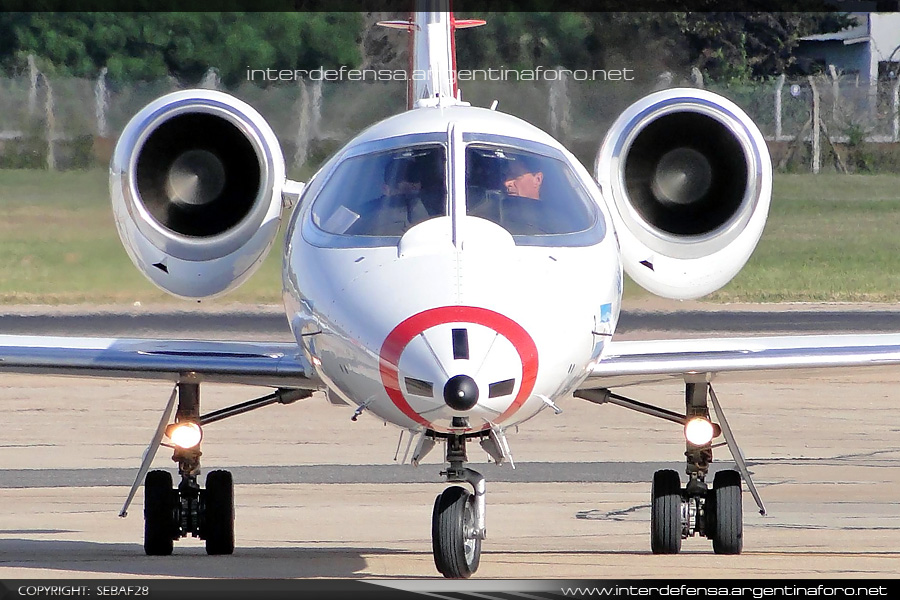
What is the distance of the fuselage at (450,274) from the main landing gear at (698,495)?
1816 millimetres

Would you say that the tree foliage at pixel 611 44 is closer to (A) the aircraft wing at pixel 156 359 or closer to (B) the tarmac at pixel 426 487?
(B) the tarmac at pixel 426 487

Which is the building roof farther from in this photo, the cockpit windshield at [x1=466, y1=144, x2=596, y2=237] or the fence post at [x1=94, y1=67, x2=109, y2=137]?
the cockpit windshield at [x1=466, y1=144, x2=596, y2=237]

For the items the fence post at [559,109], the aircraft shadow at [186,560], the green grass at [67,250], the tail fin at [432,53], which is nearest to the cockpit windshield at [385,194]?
the aircraft shadow at [186,560]

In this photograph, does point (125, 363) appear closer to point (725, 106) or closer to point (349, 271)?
point (349, 271)

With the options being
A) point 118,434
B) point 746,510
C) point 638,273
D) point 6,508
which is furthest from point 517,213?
point 118,434

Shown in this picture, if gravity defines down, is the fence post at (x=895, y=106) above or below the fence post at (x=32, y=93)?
above

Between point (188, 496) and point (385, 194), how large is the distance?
9.95 ft

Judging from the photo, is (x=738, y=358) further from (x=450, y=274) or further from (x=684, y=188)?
(x=450, y=274)

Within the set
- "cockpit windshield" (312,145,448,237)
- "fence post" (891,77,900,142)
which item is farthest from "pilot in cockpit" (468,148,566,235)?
"fence post" (891,77,900,142)

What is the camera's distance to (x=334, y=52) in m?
28.9

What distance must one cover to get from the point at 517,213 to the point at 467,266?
30.9 inches

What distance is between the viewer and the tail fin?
1184 cm

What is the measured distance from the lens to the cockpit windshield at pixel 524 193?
8.60 m

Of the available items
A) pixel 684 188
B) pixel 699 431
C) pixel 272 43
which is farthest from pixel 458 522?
pixel 272 43
